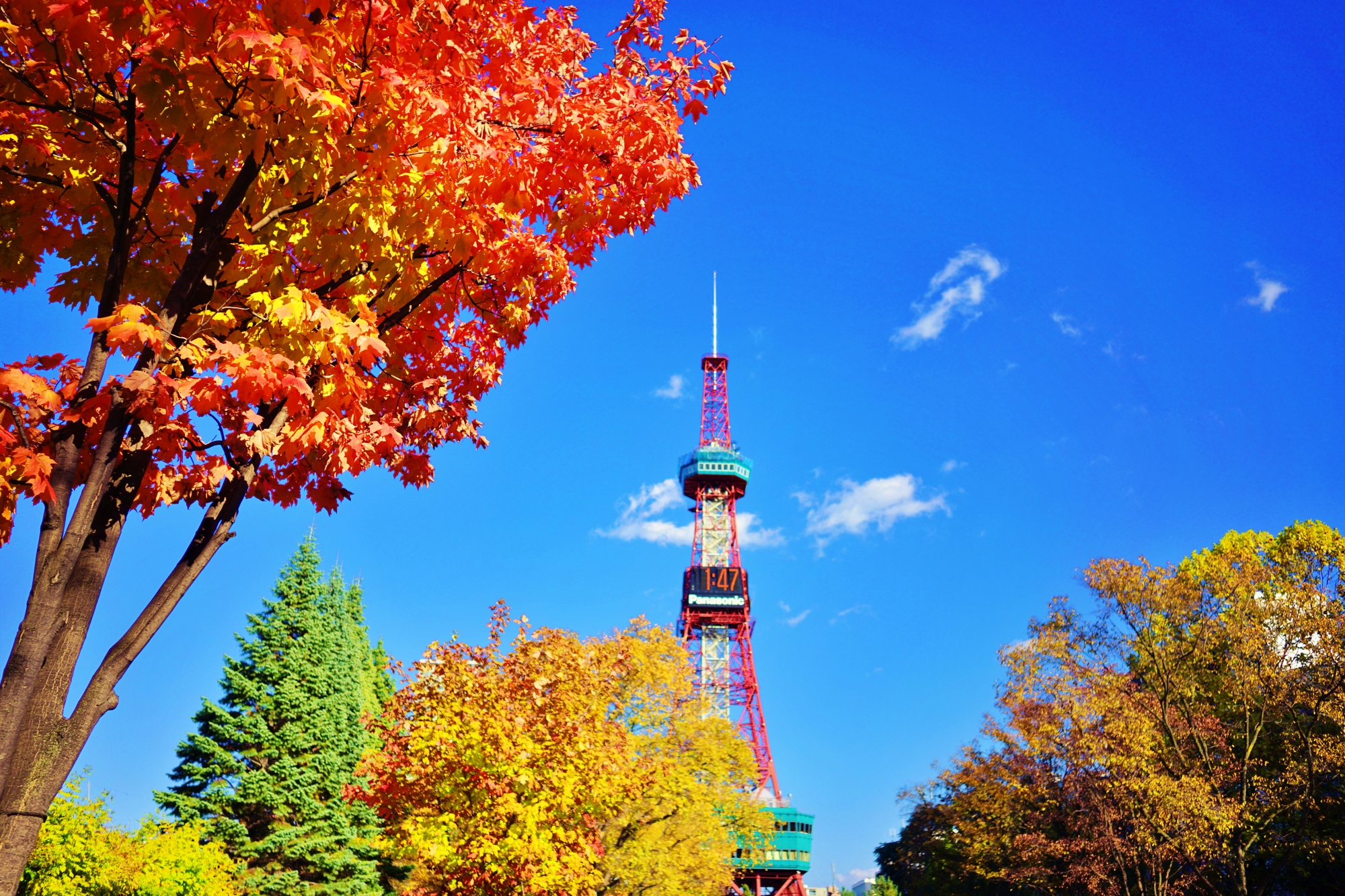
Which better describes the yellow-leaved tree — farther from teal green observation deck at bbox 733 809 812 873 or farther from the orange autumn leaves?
teal green observation deck at bbox 733 809 812 873

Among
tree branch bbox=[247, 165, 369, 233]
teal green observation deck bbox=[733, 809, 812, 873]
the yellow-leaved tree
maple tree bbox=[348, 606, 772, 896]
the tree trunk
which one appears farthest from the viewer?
teal green observation deck bbox=[733, 809, 812, 873]

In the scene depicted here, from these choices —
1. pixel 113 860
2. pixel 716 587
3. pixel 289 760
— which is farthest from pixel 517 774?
pixel 716 587

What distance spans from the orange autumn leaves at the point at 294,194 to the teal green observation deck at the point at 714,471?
77877 mm

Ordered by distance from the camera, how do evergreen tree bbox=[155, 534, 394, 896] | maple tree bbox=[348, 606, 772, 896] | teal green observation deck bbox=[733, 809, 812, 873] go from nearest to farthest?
1. maple tree bbox=[348, 606, 772, 896]
2. evergreen tree bbox=[155, 534, 394, 896]
3. teal green observation deck bbox=[733, 809, 812, 873]

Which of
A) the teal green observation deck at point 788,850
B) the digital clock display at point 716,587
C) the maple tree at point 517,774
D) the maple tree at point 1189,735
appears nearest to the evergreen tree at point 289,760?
the maple tree at point 517,774

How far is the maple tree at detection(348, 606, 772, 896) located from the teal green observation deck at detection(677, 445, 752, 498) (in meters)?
61.5

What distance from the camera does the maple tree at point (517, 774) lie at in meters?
13.0

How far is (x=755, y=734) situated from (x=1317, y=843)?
160 feet

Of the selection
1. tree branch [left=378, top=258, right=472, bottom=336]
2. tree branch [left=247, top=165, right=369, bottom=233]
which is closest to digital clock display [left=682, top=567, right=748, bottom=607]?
tree branch [left=378, top=258, right=472, bottom=336]

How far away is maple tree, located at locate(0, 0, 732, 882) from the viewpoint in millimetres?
3775

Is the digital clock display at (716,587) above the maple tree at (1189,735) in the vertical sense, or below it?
above

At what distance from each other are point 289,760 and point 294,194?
28263 mm

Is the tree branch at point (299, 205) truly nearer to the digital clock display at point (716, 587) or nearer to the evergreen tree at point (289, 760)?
the evergreen tree at point (289, 760)

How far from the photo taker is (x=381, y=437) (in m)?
4.80
